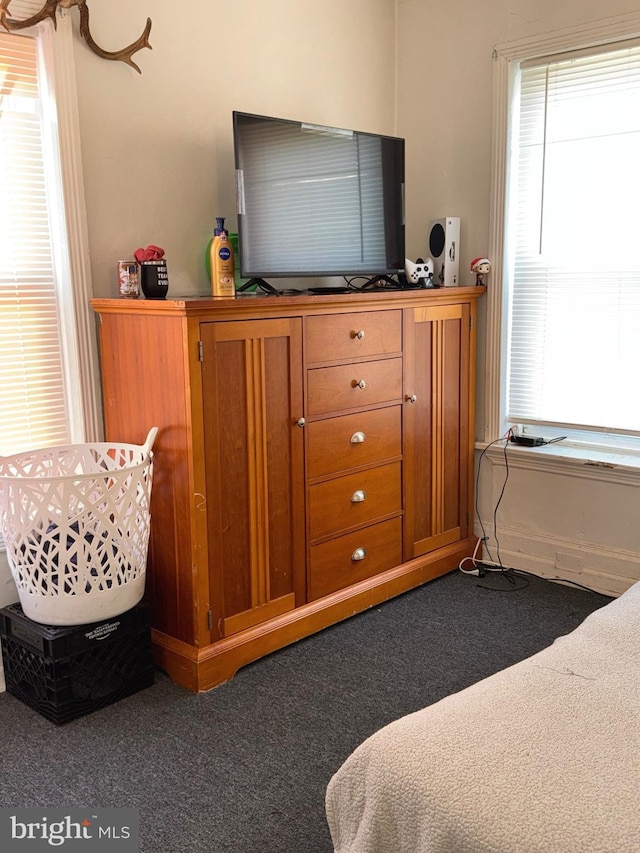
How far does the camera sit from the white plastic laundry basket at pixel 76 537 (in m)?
2.32

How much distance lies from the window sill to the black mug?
1649 millimetres

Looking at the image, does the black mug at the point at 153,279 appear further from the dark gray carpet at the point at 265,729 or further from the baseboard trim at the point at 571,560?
the baseboard trim at the point at 571,560

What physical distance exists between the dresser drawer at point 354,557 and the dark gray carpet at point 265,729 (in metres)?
0.16

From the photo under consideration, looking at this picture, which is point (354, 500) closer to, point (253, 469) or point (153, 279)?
point (253, 469)

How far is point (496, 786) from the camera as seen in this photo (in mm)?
1226

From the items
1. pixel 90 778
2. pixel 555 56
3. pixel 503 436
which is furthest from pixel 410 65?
pixel 90 778

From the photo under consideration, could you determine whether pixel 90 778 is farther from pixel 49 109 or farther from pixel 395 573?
pixel 49 109

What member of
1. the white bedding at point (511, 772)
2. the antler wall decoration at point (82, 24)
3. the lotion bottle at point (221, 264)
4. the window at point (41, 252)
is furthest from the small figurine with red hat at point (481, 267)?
the white bedding at point (511, 772)

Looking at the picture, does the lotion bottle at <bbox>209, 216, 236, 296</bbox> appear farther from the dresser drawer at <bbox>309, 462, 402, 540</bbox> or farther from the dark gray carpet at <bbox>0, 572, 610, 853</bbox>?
the dark gray carpet at <bbox>0, 572, 610, 853</bbox>

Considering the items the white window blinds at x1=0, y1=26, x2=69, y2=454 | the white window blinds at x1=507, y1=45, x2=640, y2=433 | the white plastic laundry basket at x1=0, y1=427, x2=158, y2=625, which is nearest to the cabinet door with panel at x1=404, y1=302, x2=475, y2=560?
the white window blinds at x1=507, y1=45, x2=640, y2=433

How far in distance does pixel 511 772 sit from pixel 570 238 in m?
2.49

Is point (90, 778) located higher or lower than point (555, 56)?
lower

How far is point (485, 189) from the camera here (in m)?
3.46

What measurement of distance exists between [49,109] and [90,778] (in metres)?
1.95
